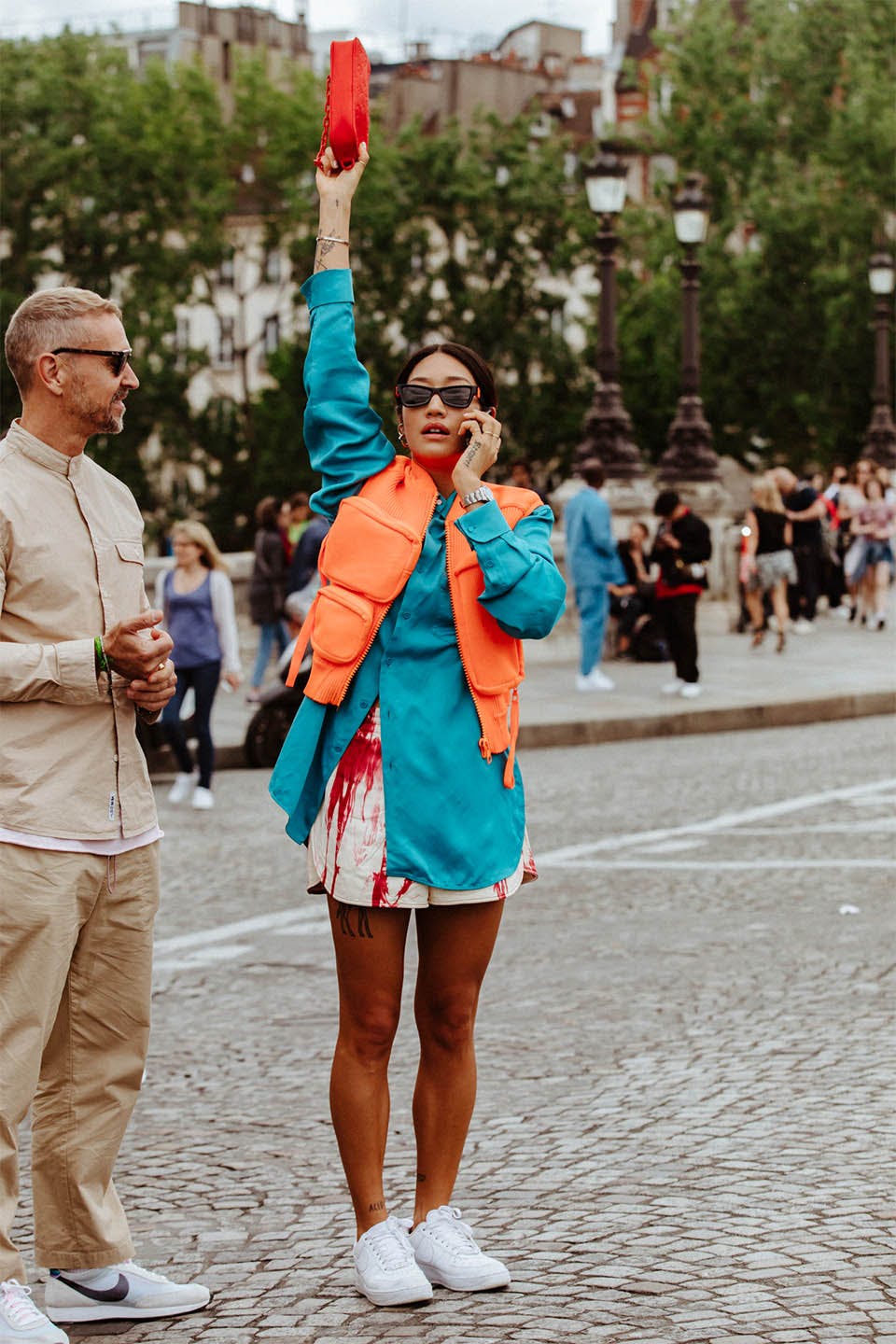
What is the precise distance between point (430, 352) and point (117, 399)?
0.61m

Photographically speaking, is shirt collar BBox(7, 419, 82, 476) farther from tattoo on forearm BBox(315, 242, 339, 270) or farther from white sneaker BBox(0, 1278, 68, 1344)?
white sneaker BBox(0, 1278, 68, 1344)

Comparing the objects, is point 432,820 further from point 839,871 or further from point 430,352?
point 839,871

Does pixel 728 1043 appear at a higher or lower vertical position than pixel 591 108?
lower

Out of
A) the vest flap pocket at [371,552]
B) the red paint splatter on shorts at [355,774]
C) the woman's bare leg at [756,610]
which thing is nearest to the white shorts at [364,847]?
the red paint splatter on shorts at [355,774]

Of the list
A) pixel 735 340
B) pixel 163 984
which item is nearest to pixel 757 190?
pixel 735 340

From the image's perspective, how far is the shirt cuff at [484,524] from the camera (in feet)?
13.0

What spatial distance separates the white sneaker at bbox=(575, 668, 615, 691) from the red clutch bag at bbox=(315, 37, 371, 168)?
14178 millimetres

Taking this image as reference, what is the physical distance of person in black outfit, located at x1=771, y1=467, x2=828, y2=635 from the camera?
925 inches

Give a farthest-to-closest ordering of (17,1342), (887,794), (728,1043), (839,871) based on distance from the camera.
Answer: (887,794), (839,871), (728,1043), (17,1342)

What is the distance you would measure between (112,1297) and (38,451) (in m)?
1.55

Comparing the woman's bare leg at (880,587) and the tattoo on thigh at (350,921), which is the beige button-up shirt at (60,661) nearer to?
the tattoo on thigh at (350,921)

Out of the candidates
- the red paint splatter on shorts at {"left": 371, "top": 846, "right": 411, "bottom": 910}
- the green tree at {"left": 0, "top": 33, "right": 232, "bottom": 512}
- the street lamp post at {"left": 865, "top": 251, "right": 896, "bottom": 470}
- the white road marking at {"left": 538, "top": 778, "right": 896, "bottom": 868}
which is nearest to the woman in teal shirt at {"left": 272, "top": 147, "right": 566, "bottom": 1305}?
the red paint splatter on shorts at {"left": 371, "top": 846, "right": 411, "bottom": 910}

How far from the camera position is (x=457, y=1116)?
4.12 metres

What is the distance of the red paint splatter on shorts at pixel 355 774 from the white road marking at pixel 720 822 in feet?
19.1
